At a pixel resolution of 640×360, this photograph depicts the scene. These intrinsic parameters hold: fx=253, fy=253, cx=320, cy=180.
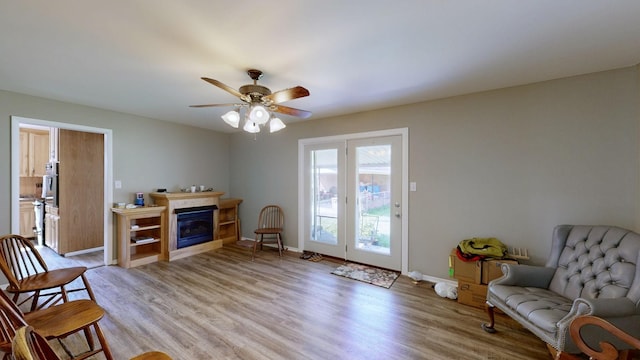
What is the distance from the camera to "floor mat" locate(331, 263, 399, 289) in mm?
3377

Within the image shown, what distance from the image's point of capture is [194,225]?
15.2ft

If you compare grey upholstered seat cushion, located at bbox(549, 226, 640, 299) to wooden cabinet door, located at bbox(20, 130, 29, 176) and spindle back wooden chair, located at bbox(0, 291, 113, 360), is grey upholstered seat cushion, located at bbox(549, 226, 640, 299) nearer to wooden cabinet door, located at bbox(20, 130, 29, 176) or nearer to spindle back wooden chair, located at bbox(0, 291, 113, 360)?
spindle back wooden chair, located at bbox(0, 291, 113, 360)

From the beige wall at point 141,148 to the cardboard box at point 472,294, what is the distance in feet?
15.9

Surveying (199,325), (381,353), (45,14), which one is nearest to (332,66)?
(45,14)

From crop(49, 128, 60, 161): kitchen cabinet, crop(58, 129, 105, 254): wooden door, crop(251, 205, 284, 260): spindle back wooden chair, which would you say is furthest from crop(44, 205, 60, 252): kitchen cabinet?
crop(251, 205, 284, 260): spindle back wooden chair

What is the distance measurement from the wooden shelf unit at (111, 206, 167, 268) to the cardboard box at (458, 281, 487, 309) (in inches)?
172

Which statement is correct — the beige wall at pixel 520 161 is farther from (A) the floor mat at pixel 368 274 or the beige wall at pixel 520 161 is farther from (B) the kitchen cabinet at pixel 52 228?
(B) the kitchen cabinet at pixel 52 228

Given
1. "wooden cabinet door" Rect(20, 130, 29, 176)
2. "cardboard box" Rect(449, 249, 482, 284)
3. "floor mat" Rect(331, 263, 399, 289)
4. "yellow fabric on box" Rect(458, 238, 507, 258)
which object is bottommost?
"floor mat" Rect(331, 263, 399, 289)

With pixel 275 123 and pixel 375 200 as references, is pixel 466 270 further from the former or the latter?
pixel 275 123

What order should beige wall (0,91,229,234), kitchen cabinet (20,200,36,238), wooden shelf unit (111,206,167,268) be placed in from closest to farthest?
beige wall (0,91,229,234) → wooden shelf unit (111,206,167,268) → kitchen cabinet (20,200,36,238)

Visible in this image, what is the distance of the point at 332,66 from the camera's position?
2359mm

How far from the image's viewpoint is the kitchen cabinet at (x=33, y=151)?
516cm

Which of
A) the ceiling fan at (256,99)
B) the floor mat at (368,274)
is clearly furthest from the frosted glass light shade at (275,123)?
the floor mat at (368,274)

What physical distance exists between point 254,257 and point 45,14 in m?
3.68
